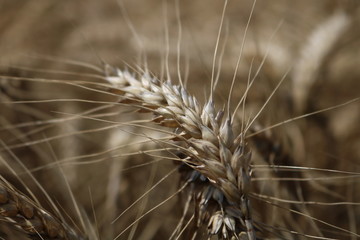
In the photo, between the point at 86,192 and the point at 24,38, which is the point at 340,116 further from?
the point at 24,38

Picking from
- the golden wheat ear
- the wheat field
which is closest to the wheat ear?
the wheat field

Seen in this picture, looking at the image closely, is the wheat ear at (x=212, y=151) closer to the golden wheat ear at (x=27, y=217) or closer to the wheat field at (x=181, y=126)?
the wheat field at (x=181, y=126)

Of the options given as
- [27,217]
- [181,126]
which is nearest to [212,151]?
[181,126]

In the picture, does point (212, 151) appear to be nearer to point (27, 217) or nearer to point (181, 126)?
point (181, 126)

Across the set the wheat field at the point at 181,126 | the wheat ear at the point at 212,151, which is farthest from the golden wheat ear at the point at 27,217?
the wheat ear at the point at 212,151

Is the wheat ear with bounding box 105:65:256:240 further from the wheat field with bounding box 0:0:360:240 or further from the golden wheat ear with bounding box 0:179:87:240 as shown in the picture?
the golden wheat ear with bounding box 0:179:87:240

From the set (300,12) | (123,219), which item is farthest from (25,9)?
(300,12)
